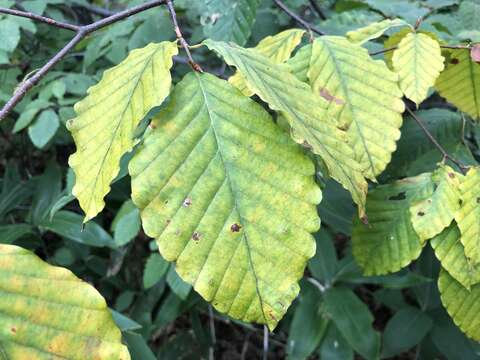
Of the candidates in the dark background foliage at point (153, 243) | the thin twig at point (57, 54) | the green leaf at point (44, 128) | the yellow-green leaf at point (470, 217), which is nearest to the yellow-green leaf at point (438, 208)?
the yellow-green leaf at point (470, 217)

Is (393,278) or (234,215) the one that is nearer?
(234,215)

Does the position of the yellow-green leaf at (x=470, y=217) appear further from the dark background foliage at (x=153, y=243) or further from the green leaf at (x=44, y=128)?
the green leaf at (x=44, y=128)

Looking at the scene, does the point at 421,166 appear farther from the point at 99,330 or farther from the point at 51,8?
the point at 51,8

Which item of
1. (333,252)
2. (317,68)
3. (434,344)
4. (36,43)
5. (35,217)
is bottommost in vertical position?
(434,344)

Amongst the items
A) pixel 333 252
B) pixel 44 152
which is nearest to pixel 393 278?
pixel 333 252

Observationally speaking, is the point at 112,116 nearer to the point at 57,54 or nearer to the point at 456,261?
the point at 57,54
